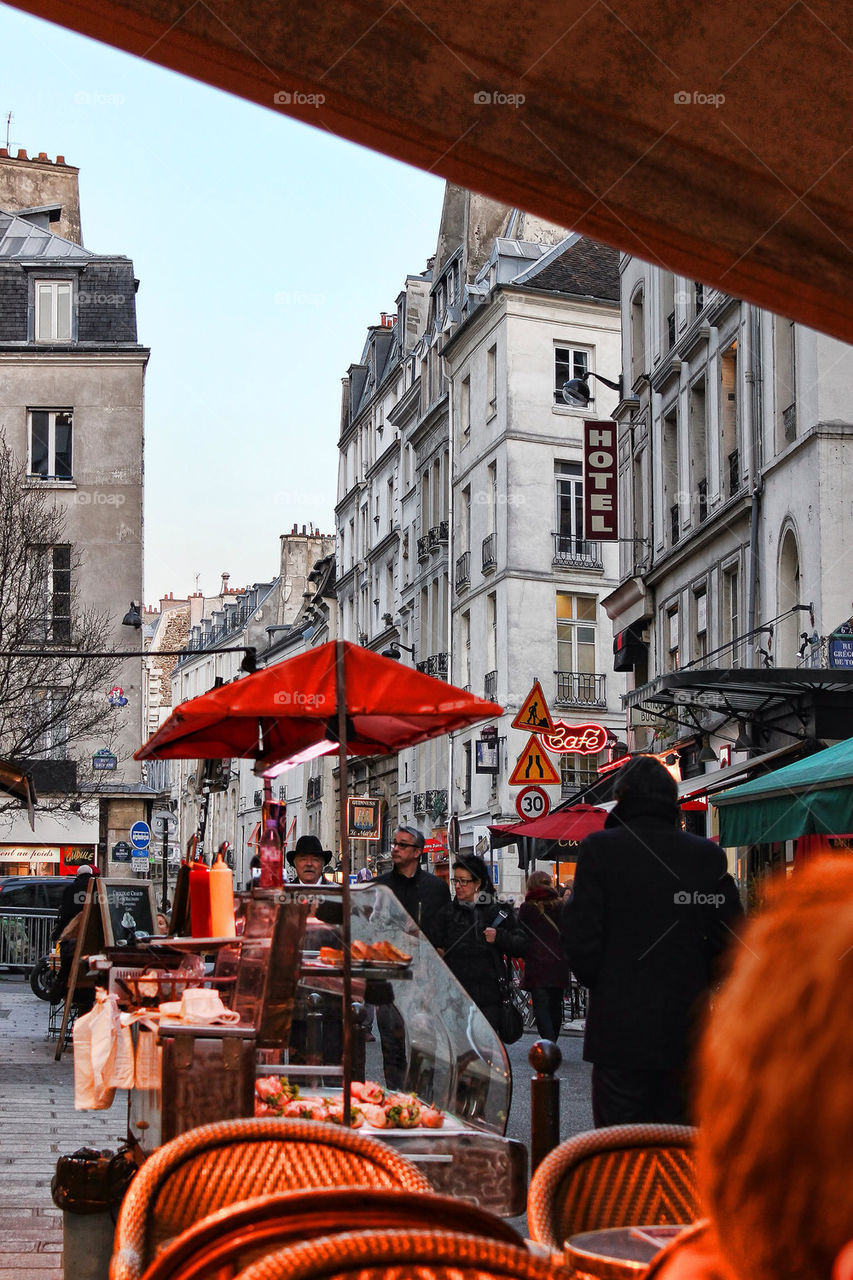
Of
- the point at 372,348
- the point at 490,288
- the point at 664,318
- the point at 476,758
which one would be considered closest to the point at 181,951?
the point at 664,318

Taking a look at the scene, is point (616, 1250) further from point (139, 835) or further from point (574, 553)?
point (574, 553)

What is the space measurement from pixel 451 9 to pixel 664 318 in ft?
76.2

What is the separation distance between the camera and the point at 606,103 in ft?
27.0

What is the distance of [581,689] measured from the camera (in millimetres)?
46562

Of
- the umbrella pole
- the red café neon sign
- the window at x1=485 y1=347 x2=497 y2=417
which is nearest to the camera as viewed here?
the umbrella pole

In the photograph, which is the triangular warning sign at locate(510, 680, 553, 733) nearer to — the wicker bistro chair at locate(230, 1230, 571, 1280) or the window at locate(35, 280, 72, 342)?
the wicker bistro chair at locate(230, 1230, 571, 1280)

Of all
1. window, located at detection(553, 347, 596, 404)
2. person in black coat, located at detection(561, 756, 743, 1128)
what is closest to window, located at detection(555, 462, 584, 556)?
window, located at detection(553, 347, 596, 404)

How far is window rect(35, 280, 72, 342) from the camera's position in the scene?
145 feet

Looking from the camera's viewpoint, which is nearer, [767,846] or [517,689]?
[767,846]

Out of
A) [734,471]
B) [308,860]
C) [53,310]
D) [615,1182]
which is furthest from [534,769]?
[53,310]

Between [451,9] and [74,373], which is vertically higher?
[74,373]

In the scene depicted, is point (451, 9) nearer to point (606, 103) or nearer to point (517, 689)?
point (606, 103)

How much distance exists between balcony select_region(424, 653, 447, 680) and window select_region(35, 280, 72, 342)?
15594 mm

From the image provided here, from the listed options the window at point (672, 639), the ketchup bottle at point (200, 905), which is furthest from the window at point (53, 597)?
the ketchup bottle at point (200, 905)
